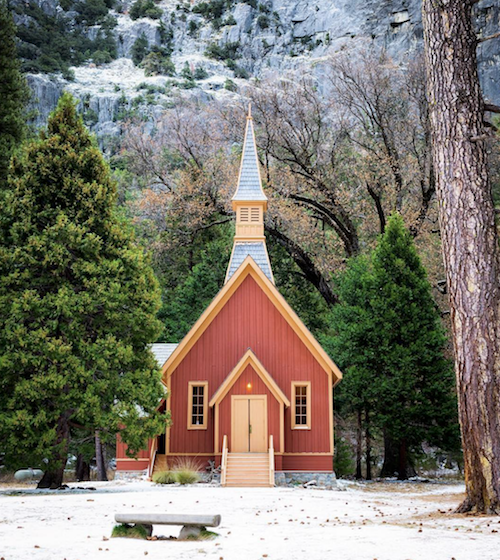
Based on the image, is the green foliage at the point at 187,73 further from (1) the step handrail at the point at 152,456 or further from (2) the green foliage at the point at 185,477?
(2) the green foliage at the point at 185,477

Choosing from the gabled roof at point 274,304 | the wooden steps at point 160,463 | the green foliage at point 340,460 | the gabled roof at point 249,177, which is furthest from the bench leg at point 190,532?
the green foliage at point 340,460

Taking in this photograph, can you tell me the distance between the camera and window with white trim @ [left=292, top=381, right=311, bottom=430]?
21.0 meters

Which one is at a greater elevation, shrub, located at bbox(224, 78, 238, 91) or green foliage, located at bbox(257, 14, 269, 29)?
green foliage, located at bbox(257, 14, 269, 29)

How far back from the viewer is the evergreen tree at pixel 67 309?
14.5 m

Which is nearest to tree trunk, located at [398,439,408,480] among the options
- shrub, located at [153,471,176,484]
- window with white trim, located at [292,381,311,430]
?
window with white trim, located at [292,381,311,430]

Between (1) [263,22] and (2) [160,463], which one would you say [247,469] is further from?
(1) [263,22]

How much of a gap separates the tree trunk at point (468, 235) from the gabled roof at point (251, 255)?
11969 millimetres

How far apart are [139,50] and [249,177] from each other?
12679cm

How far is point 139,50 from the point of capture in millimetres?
141750

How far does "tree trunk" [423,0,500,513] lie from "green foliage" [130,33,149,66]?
450 feet

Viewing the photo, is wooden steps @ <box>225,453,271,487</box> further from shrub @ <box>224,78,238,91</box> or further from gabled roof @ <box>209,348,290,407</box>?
shrub @ <box>224,78,238,91</box>

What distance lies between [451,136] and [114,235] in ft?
27.7

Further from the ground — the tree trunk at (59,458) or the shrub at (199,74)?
the shrub at (199,74)

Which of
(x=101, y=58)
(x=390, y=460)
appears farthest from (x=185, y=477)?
(x=101, y=58)
